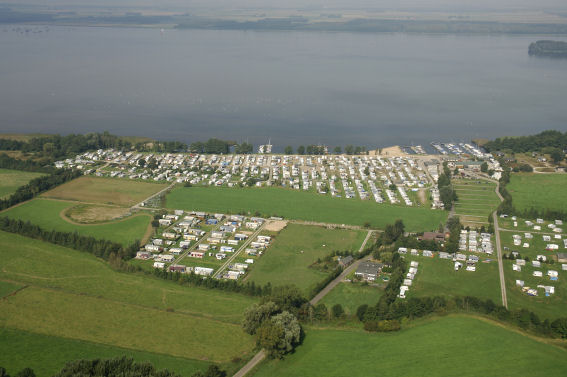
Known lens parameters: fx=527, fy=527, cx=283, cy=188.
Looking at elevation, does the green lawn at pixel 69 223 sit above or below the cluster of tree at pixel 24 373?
above

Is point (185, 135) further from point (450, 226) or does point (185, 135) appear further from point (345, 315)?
point (345, 315)

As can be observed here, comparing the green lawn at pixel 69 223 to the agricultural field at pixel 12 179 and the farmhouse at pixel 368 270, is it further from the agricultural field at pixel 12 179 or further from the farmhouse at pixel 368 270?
the farmhouse at pixel 368 270

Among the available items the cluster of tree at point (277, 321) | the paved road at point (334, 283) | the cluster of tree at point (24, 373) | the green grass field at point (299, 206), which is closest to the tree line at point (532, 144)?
the green grass field at point (299, 206)

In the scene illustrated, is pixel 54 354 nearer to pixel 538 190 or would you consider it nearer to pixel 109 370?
pixel 109 370

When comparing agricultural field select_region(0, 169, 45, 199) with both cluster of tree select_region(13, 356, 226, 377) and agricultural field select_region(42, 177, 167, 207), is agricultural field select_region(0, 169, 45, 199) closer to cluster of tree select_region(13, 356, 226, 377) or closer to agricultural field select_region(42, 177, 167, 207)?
agricultural field select_region(42, 177, 167, 207)

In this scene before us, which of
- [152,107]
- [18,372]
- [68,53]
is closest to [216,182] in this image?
[18,372]

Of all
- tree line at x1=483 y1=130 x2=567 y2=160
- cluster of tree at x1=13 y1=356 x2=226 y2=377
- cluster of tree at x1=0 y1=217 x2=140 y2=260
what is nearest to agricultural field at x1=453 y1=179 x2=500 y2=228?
tree line at x1=483 y1=130 x2=567 y2=160
